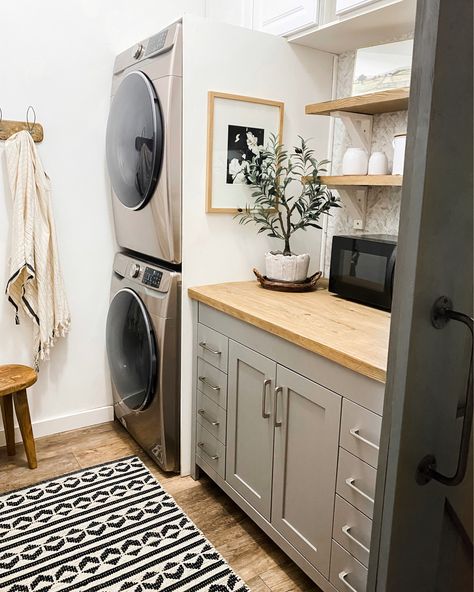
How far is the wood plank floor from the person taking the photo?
1793 millimetres

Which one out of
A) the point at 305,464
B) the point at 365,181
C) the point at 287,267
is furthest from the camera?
the point at 287,267

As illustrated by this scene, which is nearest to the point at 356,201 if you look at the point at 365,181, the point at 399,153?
the point at 365,181

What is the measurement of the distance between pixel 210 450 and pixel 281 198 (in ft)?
3.75

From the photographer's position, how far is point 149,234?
2.30m

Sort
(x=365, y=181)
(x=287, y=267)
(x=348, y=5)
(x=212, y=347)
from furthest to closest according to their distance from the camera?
(x=287, y=267) < (x=212, y=347) < (x=365, y=181) < (x=348, y=5)

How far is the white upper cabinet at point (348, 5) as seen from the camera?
6.08 ft

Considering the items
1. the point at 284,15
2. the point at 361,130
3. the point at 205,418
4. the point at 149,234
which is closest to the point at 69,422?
the point at 205,418

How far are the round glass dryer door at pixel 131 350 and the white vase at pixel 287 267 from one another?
0.60m

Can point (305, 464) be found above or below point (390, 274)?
below

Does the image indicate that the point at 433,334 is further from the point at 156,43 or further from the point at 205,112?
the point at 156,43

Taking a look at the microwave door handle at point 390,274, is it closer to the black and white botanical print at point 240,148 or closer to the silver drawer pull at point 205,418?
the black and white botanical print at point 240,148

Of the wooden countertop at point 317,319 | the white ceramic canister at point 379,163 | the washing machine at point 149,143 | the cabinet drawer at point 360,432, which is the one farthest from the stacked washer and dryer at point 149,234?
the cabinet drawer at point 360,432

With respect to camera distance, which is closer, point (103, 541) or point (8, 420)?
point (103, 541)

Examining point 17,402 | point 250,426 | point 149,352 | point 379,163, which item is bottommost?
point 17,402
